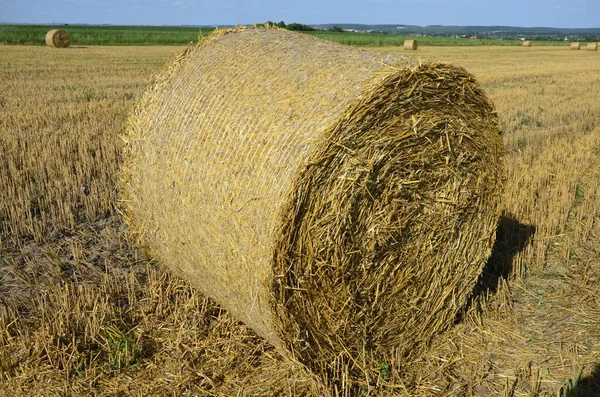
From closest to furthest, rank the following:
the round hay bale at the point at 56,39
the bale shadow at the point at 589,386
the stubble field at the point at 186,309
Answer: the bale shadow at the point at 589,386
the stubble field at the point at 186,309
the round hay bale at the point at 56,39

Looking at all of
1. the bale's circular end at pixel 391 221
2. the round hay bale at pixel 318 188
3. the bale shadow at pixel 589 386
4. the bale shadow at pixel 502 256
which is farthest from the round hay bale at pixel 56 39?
the bale shadow at pixel 589 386

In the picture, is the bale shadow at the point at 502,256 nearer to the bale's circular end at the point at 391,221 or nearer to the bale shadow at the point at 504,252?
the bale shadow at the point at 504,252

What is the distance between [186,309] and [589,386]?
2.56m

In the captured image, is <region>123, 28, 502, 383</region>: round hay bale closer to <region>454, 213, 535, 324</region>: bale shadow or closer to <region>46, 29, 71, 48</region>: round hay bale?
<region>454, 213, 535, 324</region>: bale shadow

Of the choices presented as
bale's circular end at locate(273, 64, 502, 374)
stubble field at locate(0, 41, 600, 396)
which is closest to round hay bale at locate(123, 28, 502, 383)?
bale's circular end at locate(273, 64, 502, 374)

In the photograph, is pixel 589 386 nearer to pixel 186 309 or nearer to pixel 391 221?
pixel 391 221

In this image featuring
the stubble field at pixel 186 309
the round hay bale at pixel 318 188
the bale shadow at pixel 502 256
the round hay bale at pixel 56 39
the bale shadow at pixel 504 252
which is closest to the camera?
the round hay bale at pixel 318 188

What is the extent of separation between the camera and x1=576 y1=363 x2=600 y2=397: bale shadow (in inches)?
134

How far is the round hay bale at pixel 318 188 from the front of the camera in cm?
323

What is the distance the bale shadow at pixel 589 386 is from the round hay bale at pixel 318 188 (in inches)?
37.9

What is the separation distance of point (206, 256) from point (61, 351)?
101 cm

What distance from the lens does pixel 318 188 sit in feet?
10.6

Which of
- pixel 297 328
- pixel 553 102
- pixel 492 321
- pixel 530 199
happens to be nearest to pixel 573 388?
pixel 492 321

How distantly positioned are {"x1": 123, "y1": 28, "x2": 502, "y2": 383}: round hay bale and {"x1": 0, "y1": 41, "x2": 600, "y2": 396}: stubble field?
281 millimetres
